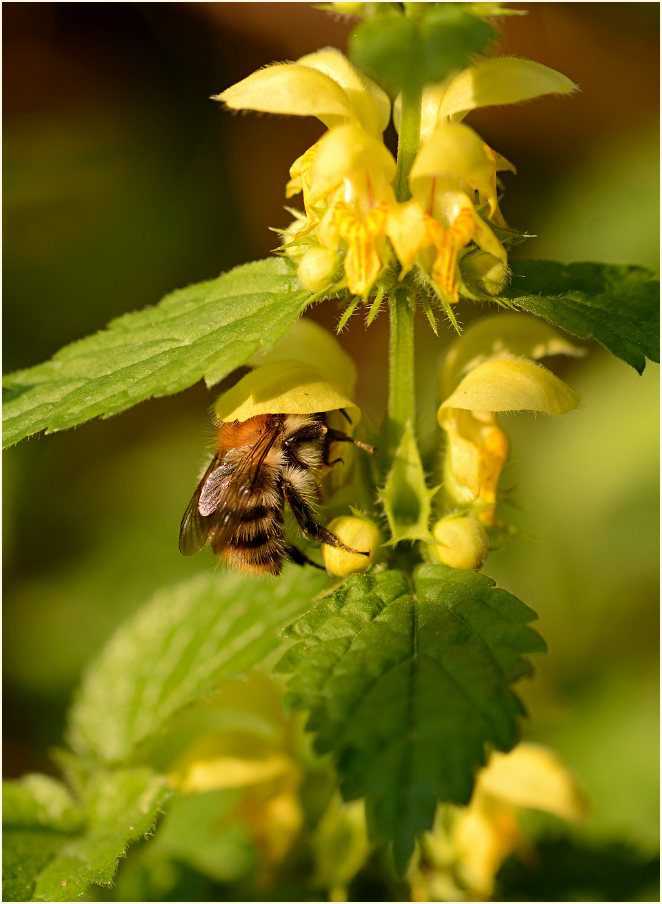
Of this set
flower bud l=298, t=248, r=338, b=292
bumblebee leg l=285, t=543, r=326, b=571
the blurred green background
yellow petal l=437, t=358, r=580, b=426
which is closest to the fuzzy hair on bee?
bumblebee leg l=285, t=543, r=326, b=571

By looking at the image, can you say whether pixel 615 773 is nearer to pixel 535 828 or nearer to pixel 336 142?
pixel 535 828

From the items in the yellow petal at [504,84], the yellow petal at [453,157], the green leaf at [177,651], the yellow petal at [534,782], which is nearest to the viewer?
the yellow petal at [453,157]

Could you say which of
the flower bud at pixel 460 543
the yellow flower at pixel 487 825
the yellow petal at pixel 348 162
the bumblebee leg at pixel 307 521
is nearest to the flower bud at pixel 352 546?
the bumblebee leg at pixel 307 521

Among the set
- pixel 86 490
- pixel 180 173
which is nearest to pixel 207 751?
pixel 86 490

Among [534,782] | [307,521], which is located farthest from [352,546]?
[534,782]

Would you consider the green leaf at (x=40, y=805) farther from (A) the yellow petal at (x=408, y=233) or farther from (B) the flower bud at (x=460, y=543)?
(A) the yellow petal at (x=408, y=233)

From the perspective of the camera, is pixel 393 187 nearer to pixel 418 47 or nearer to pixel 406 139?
pixel 406 139

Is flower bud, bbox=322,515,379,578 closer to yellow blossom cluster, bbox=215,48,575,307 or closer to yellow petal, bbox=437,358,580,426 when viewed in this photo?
yellow petal, bbox=437,358,580,426
